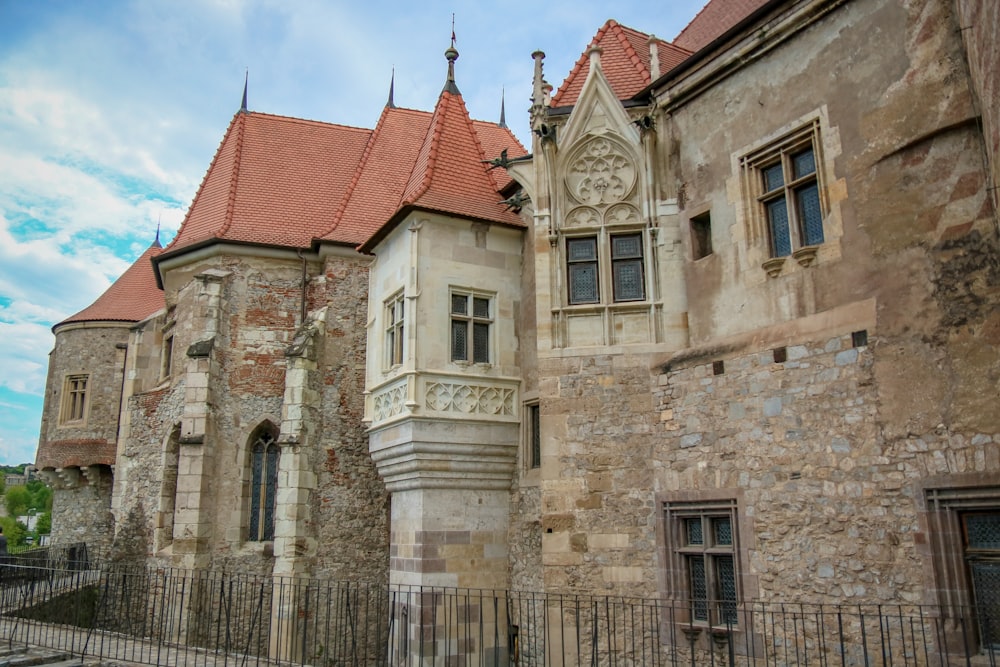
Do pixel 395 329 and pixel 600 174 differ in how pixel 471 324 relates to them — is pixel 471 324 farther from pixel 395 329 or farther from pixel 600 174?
pixel 600 174

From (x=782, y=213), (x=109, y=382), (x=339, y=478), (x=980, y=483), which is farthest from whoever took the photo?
(x=109, y=382)

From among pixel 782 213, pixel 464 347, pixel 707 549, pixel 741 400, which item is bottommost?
pixel 707 549

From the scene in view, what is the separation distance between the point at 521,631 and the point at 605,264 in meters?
5.96

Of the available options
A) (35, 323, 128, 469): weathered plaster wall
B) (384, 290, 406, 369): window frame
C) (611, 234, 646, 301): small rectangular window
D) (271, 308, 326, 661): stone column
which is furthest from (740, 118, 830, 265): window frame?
(35, 323, 128, 469): weathered plaster wall

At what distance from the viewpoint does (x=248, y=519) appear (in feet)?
57.5

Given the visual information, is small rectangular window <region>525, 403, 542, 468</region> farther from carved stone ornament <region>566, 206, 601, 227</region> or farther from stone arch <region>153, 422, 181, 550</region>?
stone arch <region>153, 422, 181, 550</region>

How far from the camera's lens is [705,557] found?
11.0 meters

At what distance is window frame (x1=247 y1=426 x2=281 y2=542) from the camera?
57.8 feet

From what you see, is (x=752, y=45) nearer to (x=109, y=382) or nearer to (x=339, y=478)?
(x=339, y=478)

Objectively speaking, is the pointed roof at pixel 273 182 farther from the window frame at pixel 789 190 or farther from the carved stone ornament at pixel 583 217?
the window frame at pixel 789 190

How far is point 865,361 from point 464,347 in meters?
6.86

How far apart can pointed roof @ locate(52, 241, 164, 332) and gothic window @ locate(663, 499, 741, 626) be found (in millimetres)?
19861

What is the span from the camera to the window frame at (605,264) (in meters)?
12.9

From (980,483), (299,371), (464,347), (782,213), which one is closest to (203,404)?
(299,371)
